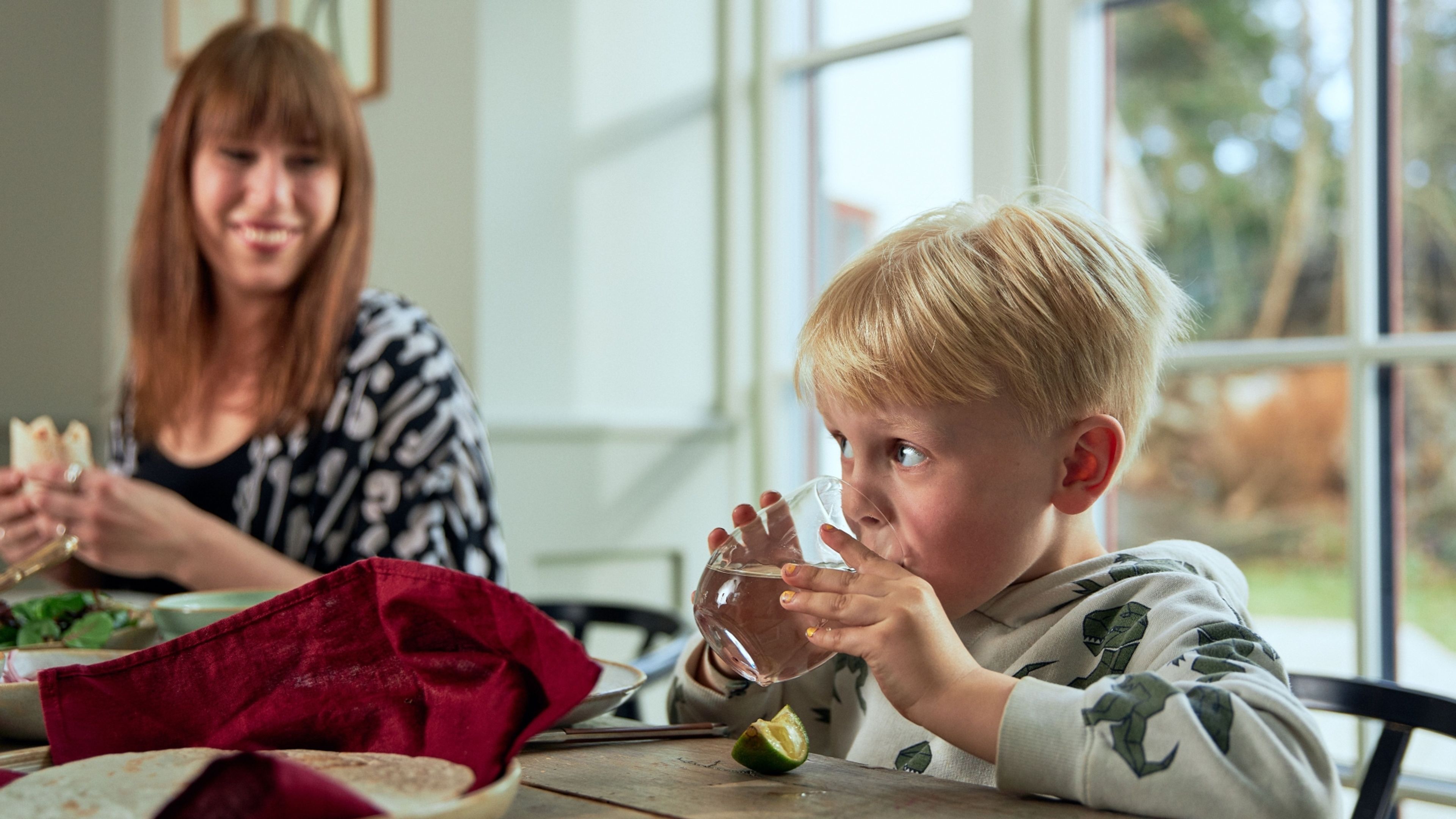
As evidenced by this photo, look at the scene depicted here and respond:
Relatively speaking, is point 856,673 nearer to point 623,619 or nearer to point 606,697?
point 606,697

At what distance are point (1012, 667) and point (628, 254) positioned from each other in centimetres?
181

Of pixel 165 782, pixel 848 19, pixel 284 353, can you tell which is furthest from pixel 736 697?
pixel 848 19

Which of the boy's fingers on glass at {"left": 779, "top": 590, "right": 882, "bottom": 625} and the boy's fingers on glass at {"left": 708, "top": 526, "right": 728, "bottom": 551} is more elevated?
the boy's fingers on glass at {"left": 708, "top": 526, "right": 728, "bottom": 551}

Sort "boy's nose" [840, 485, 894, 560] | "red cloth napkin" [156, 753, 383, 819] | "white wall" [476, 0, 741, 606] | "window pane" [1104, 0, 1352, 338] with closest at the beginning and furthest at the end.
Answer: "red cloth napkin" [156, 753, 383, 819]
"boy's nose" [840, 485, 894, 560]
"window pane" [1104, 0, 1352, 338]
"white wall" [476, 0, 741, 606]

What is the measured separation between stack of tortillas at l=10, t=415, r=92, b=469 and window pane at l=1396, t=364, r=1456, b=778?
1862 mm

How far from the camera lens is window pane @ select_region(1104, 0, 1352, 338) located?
200 centimetres

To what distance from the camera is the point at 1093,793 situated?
0.69 meters

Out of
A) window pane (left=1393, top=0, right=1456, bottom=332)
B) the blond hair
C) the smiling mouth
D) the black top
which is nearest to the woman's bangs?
the smiling mouth

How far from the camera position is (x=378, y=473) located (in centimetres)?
175

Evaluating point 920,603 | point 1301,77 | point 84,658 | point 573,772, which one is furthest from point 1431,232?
point 84,658

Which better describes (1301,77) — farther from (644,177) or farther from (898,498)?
(898,498)

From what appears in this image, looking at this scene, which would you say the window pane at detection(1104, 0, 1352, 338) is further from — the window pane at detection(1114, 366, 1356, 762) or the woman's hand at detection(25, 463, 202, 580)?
the woman's hand at detection(25, 463, 202, 580)

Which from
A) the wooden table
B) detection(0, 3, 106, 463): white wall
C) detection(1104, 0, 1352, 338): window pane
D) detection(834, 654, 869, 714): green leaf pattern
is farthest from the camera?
detection(0, 3, 106, 463): white wall

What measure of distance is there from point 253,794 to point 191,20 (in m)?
3.41
